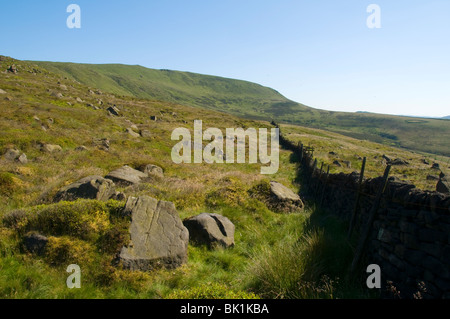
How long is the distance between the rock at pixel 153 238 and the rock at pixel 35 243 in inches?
79.9

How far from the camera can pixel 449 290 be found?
4.57 m

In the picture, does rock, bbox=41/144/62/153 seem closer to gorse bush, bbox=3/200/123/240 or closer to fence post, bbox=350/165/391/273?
gorse bush, bbox=3/200/123/240

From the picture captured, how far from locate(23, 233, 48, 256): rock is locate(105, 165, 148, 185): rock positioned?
6.91 meters

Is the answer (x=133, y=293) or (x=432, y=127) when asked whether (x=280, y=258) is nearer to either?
(x=133, y=293)

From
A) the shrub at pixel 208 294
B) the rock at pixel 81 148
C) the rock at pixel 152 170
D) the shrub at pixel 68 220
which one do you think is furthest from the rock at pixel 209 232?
the rock at pixel 81 148

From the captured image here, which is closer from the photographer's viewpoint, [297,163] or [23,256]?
[23,256]

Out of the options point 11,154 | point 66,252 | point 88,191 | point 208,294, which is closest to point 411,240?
point 208,294

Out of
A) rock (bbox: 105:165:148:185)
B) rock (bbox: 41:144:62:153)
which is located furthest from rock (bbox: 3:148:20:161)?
rock (bbox: 105:165:148:185)

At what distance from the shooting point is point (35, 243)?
6.43m

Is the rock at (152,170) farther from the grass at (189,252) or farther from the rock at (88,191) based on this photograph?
the rock at (88,191)

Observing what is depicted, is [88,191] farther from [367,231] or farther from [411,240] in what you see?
[411,240]

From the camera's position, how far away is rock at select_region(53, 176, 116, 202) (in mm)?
9938
